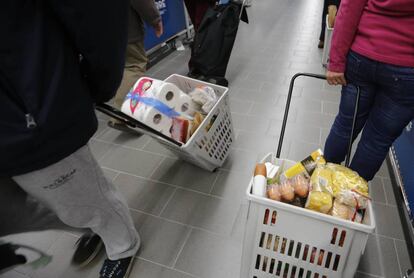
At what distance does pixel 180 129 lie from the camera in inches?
56.9

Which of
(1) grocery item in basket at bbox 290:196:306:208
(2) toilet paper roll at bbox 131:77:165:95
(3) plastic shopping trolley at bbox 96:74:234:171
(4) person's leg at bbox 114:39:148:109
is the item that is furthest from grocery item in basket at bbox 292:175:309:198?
(4) person's leg at bbox 114:39:148:109

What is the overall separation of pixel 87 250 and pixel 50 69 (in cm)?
101

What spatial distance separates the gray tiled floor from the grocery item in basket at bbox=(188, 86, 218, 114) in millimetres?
487

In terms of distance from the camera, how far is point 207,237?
1.48 m

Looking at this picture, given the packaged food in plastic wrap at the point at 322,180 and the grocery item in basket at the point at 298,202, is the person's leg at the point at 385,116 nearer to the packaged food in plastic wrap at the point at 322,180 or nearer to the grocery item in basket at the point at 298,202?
the packaged food in plastic wrap at the point at 322,180

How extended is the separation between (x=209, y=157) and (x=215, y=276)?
635 mm

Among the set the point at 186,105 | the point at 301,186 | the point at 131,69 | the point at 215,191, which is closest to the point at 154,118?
the point at 186,105

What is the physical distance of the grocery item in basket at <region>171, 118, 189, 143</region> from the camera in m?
1.43

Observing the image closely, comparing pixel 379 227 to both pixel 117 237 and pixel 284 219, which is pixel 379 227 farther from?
pixel 117 237

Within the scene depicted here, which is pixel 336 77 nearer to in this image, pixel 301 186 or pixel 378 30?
pixel 378 30

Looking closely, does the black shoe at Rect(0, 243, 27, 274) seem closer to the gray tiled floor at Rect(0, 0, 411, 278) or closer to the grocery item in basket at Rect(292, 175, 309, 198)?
the gray tiled floor at Rect(0, 0, 411, 278)

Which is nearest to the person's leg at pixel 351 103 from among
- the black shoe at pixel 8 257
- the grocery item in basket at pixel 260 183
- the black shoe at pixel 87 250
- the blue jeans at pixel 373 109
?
the blue jeans at pixel 373 109

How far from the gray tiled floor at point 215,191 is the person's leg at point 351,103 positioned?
0.49 metres

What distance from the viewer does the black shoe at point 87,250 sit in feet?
4.55
